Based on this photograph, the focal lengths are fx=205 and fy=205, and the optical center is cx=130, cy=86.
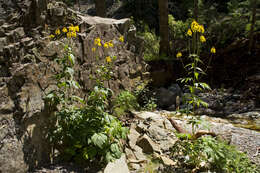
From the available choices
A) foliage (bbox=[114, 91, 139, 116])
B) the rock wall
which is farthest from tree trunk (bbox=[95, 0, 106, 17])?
the rock wall

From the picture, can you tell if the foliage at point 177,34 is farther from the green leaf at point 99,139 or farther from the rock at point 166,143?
the green leaf at point 99,139

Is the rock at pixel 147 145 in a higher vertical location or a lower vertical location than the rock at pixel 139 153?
higher

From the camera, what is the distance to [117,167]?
2754 mm

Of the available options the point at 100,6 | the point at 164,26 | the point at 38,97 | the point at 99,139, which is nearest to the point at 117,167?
the point at 99,139

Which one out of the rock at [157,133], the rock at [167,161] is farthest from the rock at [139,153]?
the rock at [157,133]

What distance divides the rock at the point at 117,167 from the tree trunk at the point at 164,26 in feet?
19.2

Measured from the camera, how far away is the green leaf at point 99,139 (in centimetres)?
261

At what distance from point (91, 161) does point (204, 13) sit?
9678 millimetres

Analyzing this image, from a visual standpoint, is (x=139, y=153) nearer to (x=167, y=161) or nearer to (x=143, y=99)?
(x=167, y=161)

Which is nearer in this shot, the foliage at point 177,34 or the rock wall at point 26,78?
the rock wall at point 26,78

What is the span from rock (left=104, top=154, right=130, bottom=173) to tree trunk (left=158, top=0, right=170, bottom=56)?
19.2 ft

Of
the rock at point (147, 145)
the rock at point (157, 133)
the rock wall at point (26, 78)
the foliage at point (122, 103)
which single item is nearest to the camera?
the rock wall at point (26, 78)

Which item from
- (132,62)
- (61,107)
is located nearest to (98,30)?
(132,62)

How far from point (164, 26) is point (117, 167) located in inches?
254
